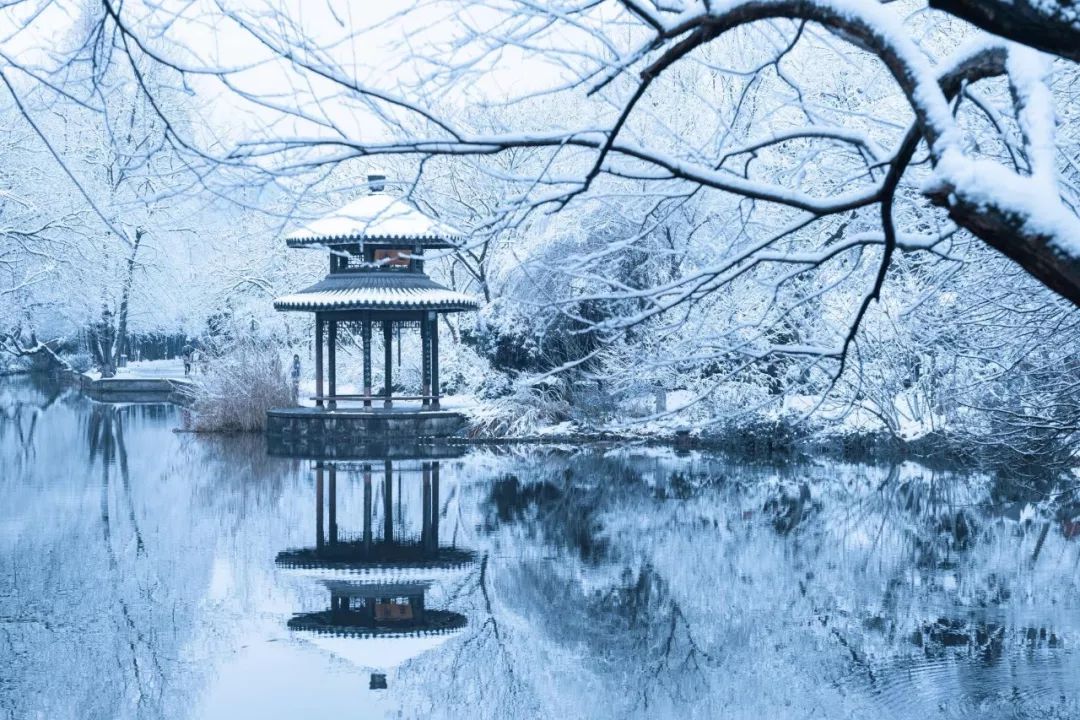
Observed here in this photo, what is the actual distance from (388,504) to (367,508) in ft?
1.55

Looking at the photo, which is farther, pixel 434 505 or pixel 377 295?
pixel 377 295

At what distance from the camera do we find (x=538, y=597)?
9.85 metres

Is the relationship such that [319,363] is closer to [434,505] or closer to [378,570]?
[434,505]

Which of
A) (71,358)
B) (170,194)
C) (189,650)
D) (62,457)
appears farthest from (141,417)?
(170,194)

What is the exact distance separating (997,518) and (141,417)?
21.4 m

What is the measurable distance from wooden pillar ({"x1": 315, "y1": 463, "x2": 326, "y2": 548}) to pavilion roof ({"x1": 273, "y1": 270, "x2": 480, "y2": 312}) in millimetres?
4630

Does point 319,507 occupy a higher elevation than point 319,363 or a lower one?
lower

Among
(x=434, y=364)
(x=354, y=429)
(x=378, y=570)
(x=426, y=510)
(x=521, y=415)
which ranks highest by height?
(x=434, y=364)

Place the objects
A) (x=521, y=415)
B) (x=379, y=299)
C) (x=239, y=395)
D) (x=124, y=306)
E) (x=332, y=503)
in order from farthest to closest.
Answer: (x=124, y=306) < (x=239, y=395) < (x=521, y=415) < (x=379, y=299) < (x=332, y=503)

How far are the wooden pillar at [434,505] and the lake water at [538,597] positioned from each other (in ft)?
0.21

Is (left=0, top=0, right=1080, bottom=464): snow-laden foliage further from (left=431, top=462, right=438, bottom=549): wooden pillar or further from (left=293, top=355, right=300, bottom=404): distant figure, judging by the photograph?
(left=293, top=355, right=300, bottom=404): distant figure

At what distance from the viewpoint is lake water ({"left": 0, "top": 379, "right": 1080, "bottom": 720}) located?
7.30 m

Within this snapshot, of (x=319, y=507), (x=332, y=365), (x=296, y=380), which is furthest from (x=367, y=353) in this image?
(x=319, y=507)

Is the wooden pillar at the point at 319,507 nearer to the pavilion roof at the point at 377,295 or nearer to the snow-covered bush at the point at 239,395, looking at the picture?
the pavilion roof at the point at 377,295
